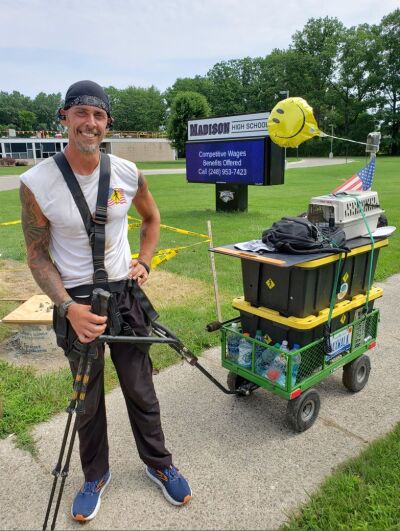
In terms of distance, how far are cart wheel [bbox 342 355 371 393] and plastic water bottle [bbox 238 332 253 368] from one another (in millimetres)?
901

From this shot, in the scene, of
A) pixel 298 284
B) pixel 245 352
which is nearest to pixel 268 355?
pixel 245 352

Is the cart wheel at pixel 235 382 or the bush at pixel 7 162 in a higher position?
the bush at pixel 7 162

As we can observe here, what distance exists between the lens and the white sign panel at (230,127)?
421 inches

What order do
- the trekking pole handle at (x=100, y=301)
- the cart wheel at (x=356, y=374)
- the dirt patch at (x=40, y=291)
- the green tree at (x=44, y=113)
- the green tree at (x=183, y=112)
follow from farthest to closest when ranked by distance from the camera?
1. the green tree at (x=44, y=113)
2. the green tree at (x=183, y=112)
3. the dirt patch at (x=40, y=291)
4. the cart wheel at (x=356, y=374)
5. the trekking pole handle at (x=100, y=301)

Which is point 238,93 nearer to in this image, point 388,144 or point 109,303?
point 388,144

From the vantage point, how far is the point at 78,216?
2.11m

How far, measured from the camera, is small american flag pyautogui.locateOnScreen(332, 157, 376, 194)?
3842 mm

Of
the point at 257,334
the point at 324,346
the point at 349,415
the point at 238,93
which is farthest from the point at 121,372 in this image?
the point at 238,93

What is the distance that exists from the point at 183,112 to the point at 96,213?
1848 inches

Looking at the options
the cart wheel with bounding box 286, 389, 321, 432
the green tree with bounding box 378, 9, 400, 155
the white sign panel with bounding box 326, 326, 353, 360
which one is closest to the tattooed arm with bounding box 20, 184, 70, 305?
the cart wheel with bounding box 286, 389, 321, 432

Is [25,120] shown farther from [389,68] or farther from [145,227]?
[145,227]

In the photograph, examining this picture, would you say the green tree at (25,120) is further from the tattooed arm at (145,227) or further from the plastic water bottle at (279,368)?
the plastic water bottle at (279,368)

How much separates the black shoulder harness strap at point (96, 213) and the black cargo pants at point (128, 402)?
0.66ft

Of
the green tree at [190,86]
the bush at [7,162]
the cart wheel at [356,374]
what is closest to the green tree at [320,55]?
the green tree at [190,86]
